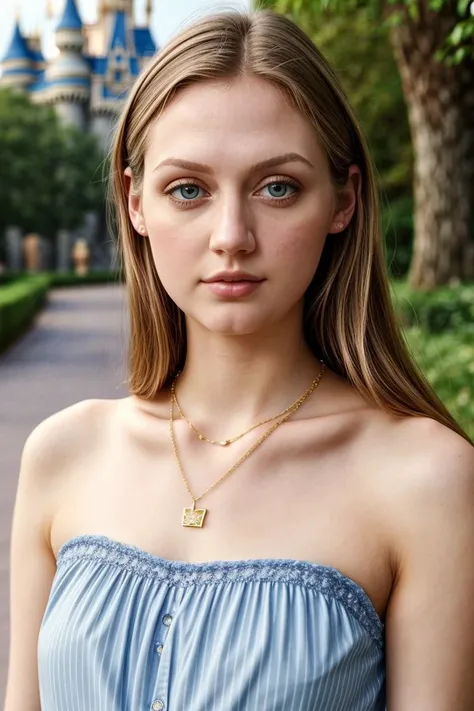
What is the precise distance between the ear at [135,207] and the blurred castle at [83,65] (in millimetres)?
64330

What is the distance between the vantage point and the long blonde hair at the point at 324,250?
5.04 feet

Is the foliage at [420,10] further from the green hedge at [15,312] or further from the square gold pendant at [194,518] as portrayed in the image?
the green hedge at [15,312]

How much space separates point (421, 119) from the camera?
1091 cm

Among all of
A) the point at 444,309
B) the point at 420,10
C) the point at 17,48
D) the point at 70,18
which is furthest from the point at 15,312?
the point at 17,48

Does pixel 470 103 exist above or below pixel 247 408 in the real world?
above

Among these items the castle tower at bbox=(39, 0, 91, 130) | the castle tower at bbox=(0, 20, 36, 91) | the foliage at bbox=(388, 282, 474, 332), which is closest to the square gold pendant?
the foliage at bbox=(388, 282, 474, 332)

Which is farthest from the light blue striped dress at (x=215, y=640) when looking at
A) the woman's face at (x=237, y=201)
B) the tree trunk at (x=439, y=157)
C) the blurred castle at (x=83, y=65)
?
the blurred castle at (x=83, y=65)

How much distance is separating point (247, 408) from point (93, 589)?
361 mm

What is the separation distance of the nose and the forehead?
0.06 metres

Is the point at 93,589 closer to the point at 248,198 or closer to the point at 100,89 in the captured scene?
the point at 248,198

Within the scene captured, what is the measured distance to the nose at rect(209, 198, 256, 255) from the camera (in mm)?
1482

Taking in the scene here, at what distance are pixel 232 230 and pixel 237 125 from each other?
0.48 feet

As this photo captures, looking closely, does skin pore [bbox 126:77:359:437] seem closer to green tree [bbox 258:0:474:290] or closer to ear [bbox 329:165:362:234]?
ear [bbox 329:165:362:234]

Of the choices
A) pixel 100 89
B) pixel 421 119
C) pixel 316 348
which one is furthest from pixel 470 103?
pixel 100 89
